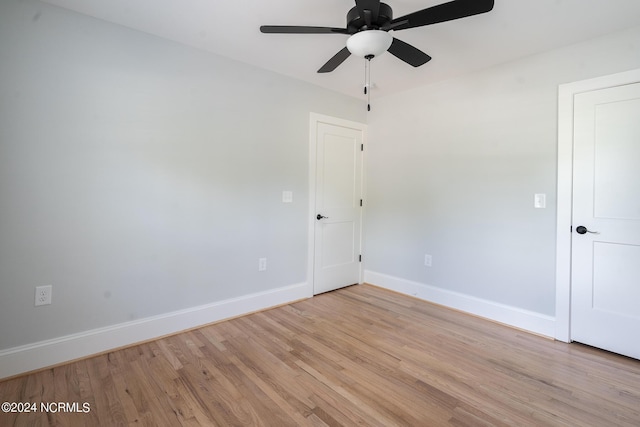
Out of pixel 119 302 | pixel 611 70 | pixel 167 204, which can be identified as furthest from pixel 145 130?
pixel 611 70

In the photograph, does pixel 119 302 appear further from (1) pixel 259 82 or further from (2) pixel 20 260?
(1) pixel 259 82

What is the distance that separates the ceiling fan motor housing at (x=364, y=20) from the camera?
1.63 metres

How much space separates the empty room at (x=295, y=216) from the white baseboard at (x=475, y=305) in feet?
0.07

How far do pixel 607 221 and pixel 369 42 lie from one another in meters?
2.29

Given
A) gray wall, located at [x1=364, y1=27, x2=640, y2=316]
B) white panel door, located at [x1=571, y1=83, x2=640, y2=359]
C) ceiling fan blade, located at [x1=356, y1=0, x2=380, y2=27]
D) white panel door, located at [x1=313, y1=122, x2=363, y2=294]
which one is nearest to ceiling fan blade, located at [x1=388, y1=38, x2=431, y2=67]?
ceiling fan blade, located at [x1=356, y1=0, x2=380, y2=27]

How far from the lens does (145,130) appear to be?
2.38 metres

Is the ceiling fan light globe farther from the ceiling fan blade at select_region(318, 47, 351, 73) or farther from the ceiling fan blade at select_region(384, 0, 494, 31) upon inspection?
the ceiling fan blade at select_region(318, 47, 351, 73)

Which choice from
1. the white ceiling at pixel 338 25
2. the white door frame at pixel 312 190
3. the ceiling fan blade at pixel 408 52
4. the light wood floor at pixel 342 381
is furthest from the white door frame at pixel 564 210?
the white door frame at pixel 312 190

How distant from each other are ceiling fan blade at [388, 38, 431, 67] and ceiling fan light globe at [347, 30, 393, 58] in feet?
0.64

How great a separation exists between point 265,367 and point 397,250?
220 centimetres

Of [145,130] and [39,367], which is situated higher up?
[145,130]

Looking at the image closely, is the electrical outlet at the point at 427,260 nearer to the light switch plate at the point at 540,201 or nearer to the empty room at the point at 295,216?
the empty room at the point at 295,216

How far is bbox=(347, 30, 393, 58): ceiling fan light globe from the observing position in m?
1.67

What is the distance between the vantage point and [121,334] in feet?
7.55
